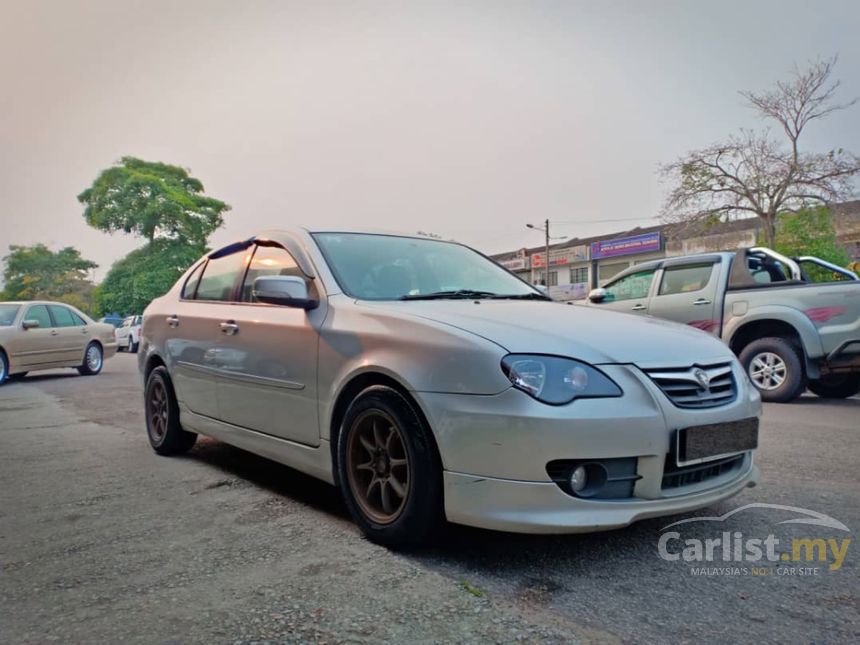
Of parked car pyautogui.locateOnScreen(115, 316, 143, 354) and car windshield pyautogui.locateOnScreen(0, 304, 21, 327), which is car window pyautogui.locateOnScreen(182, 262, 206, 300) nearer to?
car windshield pyautogui.locateOnScreen(0, 304, 21, 327)

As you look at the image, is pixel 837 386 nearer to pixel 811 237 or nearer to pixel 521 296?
pixel 521 296

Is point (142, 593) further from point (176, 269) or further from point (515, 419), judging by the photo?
point (176, 269)

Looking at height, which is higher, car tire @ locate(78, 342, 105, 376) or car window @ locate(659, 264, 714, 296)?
car window @ locate(659, 264, 714, 296)

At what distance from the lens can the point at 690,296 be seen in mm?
7781

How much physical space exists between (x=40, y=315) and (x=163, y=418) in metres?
8.79

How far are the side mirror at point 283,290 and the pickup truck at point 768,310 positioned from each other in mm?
3533

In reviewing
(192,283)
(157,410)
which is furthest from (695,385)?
(157,410)

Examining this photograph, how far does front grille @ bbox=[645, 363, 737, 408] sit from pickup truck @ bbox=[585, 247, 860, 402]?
3.24m

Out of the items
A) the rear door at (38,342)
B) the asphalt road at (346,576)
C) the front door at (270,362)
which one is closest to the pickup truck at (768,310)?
the asphalt road at (346,576)

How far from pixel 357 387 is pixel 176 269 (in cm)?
3965

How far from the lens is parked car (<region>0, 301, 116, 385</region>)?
36.3ft

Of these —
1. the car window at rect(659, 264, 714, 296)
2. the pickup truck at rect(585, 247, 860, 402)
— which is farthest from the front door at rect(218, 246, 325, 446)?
the car window at rect(659, 264, 714, 296)

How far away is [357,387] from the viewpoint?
9.35 ft

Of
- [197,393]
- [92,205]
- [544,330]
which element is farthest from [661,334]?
[92,205]
